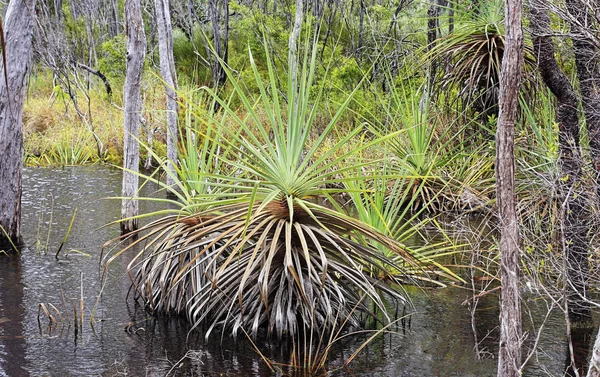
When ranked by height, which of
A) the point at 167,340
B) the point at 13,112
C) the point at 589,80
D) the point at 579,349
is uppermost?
the point at 13,112

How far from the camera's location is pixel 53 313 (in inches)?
242

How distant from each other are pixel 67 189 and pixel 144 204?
2.11 m

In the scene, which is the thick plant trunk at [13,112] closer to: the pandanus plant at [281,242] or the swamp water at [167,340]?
the swamp water at [167,340]

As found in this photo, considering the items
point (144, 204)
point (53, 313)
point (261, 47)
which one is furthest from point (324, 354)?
point (261, 47)

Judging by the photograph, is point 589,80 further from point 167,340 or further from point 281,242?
point 167,340

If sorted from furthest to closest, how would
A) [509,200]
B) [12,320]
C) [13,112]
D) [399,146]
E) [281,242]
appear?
[399,146] < [13,112] < [12,320] < [281,242] < [509,200]

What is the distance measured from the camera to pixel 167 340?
18.4 feet

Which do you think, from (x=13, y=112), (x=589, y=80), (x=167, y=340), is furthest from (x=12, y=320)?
(x=589, y=80)

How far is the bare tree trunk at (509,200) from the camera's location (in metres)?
4.04

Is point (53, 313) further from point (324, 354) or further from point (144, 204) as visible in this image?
point (144, 204)

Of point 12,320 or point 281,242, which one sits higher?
point 281,242

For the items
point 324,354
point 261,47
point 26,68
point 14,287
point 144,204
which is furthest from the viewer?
point 261,47

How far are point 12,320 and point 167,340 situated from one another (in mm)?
1430

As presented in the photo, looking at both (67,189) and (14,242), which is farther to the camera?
(67,189)
